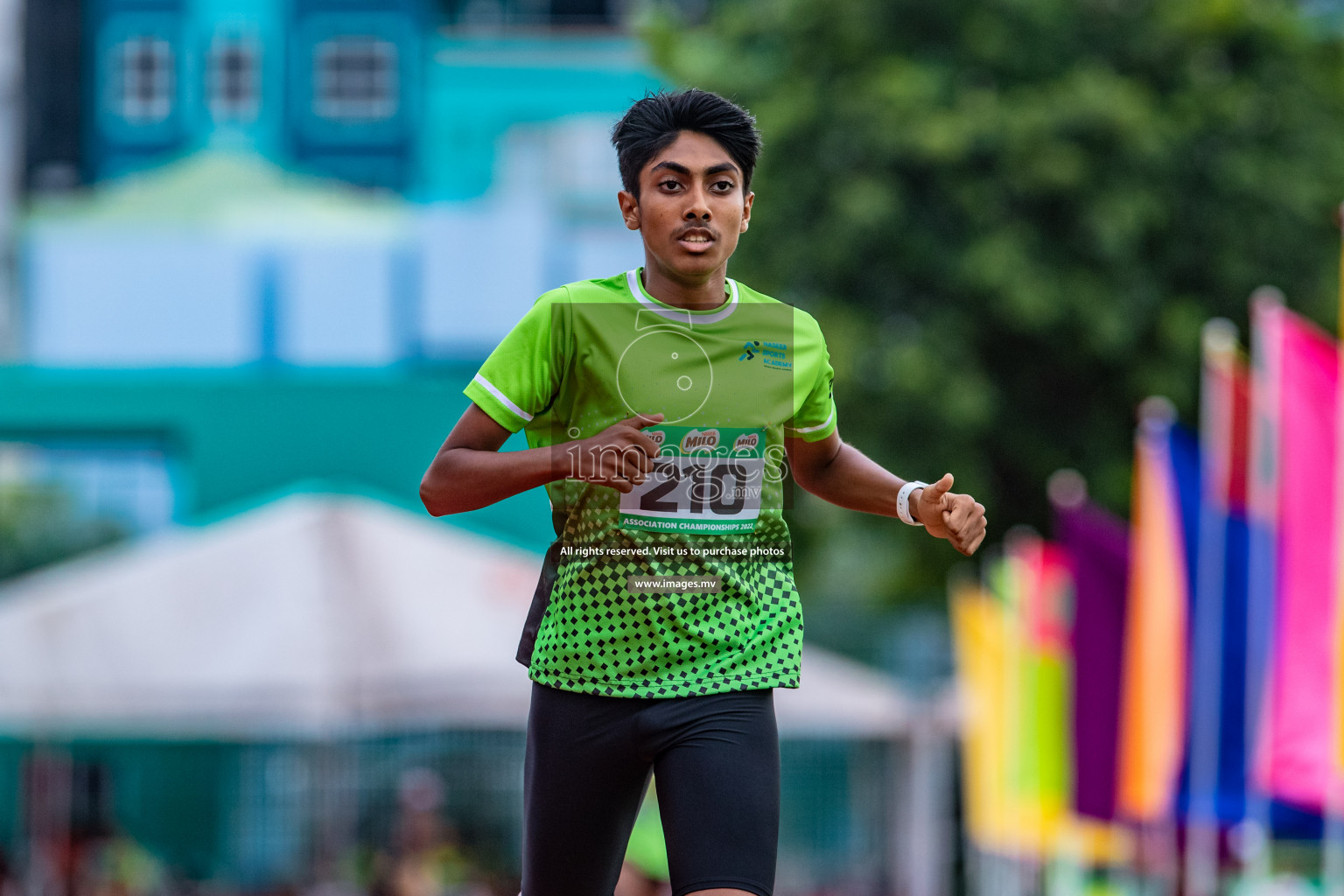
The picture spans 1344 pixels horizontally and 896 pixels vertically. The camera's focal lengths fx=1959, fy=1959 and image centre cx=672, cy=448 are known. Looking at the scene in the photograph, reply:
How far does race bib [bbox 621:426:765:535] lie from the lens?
10.5 feet

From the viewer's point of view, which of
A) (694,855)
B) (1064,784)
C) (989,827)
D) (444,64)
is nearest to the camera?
(694,855)

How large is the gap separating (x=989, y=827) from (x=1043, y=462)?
443 cm

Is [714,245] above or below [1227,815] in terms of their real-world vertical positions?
above

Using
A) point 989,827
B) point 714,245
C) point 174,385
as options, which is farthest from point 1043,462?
point 714,245

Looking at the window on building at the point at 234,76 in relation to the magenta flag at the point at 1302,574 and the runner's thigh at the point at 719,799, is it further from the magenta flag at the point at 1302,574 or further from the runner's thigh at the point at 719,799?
the runner's thigh at the point at 719,799

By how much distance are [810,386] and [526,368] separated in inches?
20.2

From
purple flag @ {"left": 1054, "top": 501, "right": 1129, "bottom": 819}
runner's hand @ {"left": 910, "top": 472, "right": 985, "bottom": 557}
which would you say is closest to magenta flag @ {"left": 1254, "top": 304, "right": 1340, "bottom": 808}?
purple flag @ {"left": 1054, "top": 501, "right": 1129, "bottom": 819}

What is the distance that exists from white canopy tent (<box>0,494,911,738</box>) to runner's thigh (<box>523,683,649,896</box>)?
5.11m

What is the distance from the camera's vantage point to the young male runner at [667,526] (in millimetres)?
3162

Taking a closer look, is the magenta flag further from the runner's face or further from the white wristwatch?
the runner's face

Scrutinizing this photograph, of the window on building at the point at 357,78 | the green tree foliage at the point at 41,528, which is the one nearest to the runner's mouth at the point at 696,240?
the green tree foliage at the point at 41,528

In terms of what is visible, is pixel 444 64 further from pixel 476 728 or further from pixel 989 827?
pixel 989 827

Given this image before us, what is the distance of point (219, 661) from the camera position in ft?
27.5

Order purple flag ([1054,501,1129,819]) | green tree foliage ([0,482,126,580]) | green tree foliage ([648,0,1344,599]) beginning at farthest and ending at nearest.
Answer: green tree foliage ([0,482,126,580])
green tree foliage ([648,0,1344,599])
purple flag ([1054,501,1129,819])
